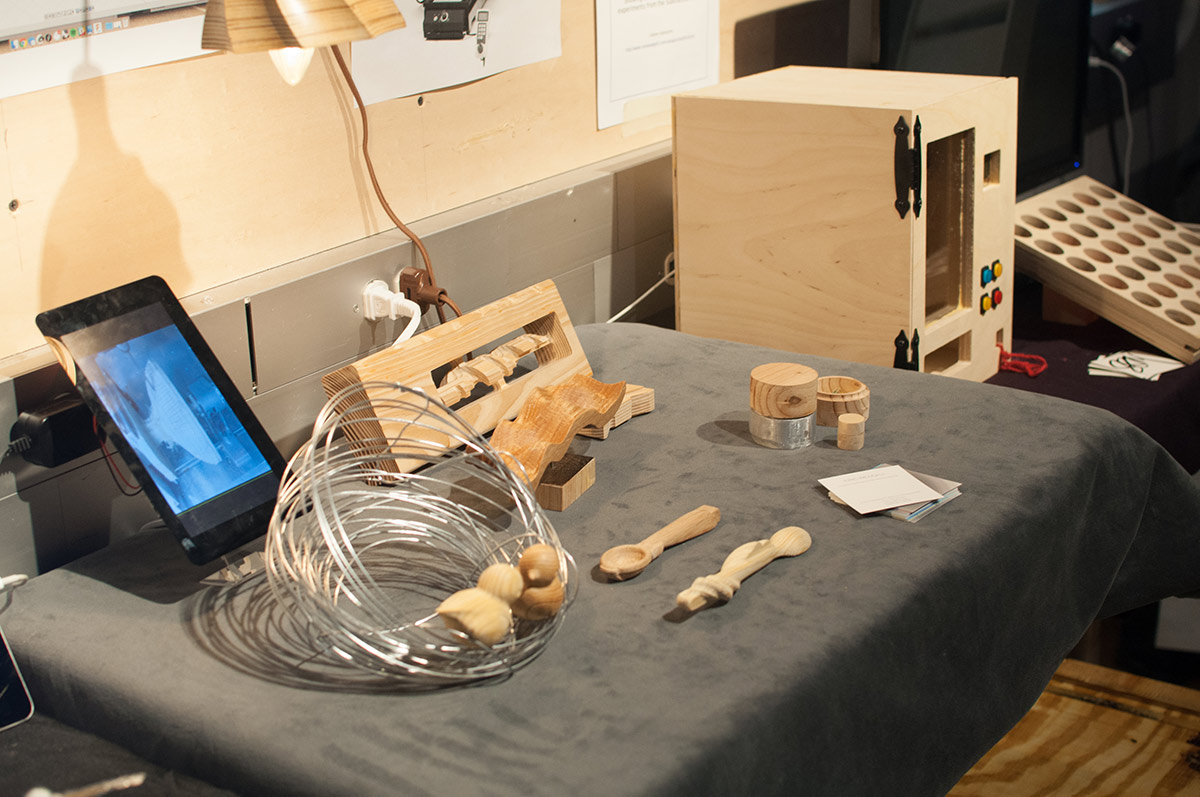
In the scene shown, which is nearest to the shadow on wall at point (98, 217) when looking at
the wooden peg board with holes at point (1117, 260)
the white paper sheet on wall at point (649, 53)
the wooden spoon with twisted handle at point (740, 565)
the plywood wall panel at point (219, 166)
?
the plywood wall panel at point (219, 166)

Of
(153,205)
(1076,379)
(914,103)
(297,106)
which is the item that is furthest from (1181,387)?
(153,205)

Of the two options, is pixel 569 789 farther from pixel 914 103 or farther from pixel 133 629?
pixel 914 103

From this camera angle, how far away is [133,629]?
0.96m

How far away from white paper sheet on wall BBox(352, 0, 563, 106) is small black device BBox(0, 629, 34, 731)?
785 millimetres

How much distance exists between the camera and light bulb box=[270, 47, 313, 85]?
4.25ft

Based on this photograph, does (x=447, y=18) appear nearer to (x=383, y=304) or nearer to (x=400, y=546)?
(x=383, y=304)

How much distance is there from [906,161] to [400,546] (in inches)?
31.0

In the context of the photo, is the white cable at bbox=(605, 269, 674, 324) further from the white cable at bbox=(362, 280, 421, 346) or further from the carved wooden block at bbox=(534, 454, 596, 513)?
the carved wooden block at bbox=(534, 454, 596, 513)

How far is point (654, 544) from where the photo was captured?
40.3 inches

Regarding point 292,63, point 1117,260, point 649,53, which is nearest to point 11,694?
point 292,63

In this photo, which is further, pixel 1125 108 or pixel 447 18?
pixel 1125 108

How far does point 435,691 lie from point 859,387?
62 centimetres

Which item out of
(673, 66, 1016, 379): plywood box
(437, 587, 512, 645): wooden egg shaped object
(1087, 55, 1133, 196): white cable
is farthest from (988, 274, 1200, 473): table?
(437, 587, 512, 645): wooden egg shaped object

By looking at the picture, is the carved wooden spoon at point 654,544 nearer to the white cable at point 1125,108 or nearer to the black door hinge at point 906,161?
the black door hinge at point 906,161
